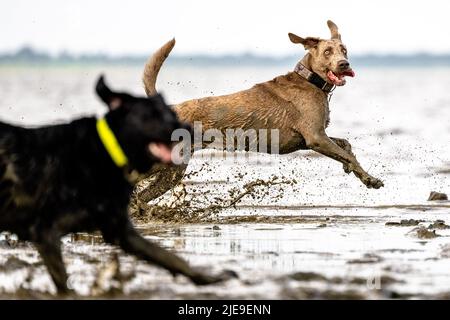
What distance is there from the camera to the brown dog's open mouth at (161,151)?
20.1ft

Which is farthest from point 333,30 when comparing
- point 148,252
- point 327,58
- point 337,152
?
point 148,252

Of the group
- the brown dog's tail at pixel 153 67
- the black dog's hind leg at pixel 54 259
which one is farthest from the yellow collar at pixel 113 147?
the brown dog's tail at pixel 153 67

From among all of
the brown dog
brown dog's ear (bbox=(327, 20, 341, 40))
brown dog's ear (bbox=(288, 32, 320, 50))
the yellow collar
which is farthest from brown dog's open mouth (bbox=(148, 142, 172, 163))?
brown dog's ear (bbox=(327, 20, 341, 40))

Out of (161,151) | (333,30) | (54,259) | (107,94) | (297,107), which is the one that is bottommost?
(54,259)

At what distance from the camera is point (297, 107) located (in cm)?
1159

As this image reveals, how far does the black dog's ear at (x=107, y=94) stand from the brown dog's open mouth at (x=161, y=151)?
317 millimetres

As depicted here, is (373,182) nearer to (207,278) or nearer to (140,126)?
(207,278)

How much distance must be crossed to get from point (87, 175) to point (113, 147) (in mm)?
221

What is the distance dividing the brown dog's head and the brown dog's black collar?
55mm

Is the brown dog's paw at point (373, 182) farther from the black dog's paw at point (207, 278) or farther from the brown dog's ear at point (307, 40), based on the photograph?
the black dog's paw at point (207, 278)

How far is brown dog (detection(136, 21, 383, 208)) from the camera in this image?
1134cm

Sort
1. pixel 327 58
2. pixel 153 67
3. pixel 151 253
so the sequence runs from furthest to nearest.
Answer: pixel 327 58
pixel 153 67
pixel 151 253
